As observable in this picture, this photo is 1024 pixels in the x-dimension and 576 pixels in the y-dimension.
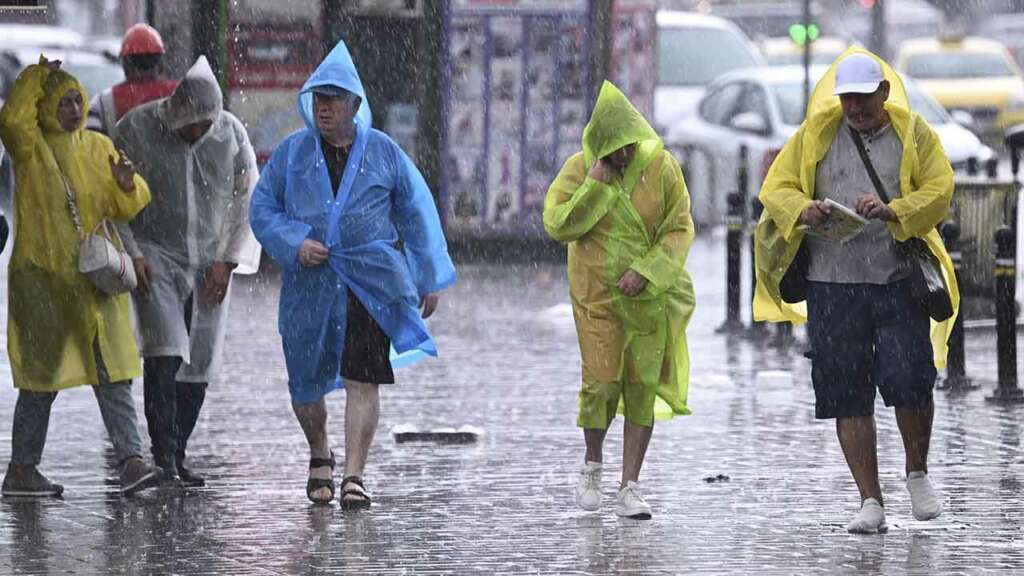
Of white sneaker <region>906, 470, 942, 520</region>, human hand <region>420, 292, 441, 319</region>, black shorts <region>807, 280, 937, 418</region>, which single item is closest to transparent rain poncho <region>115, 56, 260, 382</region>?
human hand <region>420, 292, 441, 319</region>

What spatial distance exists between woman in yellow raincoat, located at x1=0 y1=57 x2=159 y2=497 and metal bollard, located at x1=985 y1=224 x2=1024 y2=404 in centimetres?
492

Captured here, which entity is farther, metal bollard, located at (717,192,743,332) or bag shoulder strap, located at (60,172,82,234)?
metal bollard, located at (717,192,743,332)

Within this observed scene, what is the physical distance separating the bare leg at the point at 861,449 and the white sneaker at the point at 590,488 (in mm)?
956

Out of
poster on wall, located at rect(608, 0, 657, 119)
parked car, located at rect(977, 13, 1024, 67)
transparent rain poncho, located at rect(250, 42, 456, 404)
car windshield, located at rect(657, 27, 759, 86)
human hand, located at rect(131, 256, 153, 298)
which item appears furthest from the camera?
parked car, located at rect(977, 13, 1024, 67)

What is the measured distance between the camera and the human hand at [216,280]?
10883 mm

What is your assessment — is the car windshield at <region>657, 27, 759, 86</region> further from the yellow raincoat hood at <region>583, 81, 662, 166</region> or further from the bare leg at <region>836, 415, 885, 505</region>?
the bare leg at <region>836, 415, 885, 505</region>

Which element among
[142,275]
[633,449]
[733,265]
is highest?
[142,275]

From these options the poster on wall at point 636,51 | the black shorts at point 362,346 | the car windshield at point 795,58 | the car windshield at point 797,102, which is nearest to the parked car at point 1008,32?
the car windshield at point 795,58

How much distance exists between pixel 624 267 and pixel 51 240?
7.60 ft

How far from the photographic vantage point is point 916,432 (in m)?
9.55

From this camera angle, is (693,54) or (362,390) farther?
(693,54)

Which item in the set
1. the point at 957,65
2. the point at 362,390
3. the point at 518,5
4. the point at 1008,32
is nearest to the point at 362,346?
the point at 362,390

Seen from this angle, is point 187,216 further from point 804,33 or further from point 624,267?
point 804,33

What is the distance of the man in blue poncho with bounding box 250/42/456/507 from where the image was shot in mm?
10203
